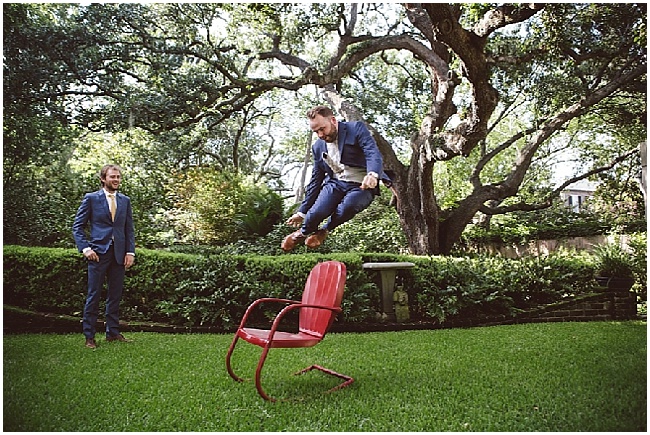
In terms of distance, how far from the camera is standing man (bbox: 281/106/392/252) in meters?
2.48

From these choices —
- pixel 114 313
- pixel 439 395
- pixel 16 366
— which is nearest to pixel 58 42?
pixel 114 313

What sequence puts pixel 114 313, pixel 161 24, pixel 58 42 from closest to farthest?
A: 1. pixel 114 313
2. pixel 58 42
3. pixel 161 24

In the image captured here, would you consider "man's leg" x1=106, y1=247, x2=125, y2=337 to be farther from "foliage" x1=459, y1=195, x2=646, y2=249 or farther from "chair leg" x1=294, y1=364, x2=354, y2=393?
"foliage" x1=459, y1=195, x2=646, y2=249

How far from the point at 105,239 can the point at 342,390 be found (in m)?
2.26

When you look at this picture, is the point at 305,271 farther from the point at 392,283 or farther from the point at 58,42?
the point at 58,42

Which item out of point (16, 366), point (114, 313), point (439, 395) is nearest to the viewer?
point (439, 395)

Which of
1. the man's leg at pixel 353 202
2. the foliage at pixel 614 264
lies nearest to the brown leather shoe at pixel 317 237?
the man's leg at pixel 353 202

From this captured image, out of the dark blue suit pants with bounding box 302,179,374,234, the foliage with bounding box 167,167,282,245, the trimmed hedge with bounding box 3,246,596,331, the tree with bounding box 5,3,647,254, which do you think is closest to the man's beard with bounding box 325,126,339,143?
the dark blue suit pants with bounding box 302,179,374,234

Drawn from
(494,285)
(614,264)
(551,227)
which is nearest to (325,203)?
(494,285)

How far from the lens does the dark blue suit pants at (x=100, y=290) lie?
404 centimetres

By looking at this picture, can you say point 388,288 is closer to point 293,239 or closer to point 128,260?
point 128,260

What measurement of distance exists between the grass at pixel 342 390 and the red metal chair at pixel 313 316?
8.8 inches

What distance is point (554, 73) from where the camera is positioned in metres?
8.26

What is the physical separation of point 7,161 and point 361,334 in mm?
5495
